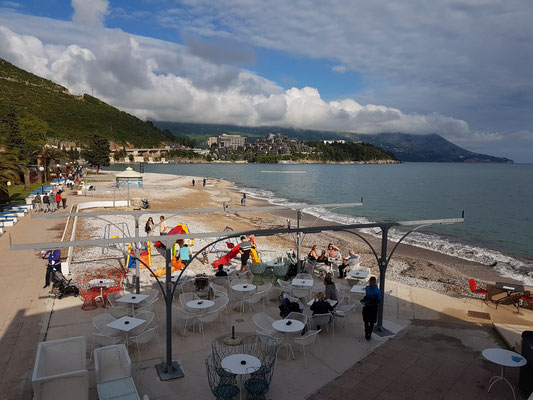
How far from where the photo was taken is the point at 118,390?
204 inches

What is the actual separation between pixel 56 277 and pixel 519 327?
1112cm

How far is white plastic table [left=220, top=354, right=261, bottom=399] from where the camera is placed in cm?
555

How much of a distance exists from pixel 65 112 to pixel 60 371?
500 feet

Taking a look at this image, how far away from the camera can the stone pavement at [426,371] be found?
5.95m

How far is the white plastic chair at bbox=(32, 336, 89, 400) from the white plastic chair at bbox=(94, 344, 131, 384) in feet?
0.84

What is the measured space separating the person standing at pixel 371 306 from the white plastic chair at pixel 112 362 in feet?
15.2

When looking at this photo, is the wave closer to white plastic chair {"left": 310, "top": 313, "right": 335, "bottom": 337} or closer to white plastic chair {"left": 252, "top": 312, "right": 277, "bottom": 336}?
white plastic chair {"left": 310, "top": 313, "right": 335, "bottom": 337}

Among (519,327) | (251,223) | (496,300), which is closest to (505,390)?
(519,327)

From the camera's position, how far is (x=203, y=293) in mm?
10211

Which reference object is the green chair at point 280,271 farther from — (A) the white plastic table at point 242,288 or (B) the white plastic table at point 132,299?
(B) the white plastic table at point 132,299

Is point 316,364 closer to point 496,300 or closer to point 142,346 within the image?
point 142,346

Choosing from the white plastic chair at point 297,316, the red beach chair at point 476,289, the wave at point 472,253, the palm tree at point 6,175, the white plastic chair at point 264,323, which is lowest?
the wave at point 472,253

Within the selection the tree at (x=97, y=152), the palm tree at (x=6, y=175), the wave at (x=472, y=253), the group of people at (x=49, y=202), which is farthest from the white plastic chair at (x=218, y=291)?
the tree at (x=97, y=152)

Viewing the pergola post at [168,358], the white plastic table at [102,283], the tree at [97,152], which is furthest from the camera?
the tree at [97,152]
